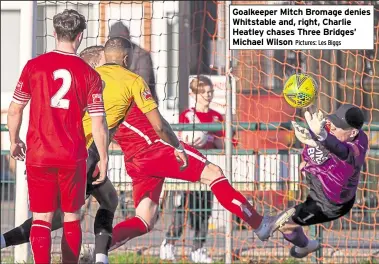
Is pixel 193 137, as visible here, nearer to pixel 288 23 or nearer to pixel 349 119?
pixel 288 23

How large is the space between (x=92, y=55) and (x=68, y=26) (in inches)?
60.9

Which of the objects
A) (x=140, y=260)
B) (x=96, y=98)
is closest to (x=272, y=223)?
(x=140, y=260)

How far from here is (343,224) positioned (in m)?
11.1

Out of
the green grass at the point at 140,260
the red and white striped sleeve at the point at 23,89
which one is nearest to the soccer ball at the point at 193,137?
the green grass at the point at 140,260

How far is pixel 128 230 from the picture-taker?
9.16 metres

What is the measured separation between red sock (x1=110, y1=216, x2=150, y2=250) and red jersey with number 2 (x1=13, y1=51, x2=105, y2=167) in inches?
59.4

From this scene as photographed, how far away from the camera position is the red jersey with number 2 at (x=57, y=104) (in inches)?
303

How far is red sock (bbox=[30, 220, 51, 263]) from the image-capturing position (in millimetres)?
7801

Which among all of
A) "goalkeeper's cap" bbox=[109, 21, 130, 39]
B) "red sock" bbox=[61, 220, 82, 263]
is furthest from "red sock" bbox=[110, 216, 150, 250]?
"goalkeeper's cap" bbox=[109, 21, 130, 39]

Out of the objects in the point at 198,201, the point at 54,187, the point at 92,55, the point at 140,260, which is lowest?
the point at 140,260

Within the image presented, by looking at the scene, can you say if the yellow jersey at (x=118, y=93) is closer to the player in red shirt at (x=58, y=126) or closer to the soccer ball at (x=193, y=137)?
the player in red shirt at (x=58, y=126)

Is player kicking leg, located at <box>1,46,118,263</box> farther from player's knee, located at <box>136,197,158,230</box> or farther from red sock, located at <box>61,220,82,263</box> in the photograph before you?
red sock, located at <box>61,220,82,263</box>

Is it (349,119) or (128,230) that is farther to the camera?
(128,230)

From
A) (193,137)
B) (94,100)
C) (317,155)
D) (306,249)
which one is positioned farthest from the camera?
(193,137)
